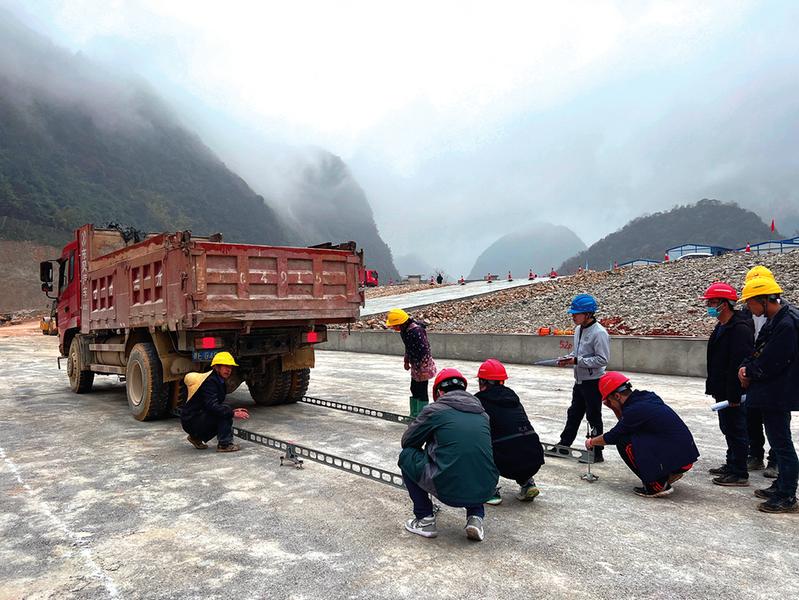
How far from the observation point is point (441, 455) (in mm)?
3760

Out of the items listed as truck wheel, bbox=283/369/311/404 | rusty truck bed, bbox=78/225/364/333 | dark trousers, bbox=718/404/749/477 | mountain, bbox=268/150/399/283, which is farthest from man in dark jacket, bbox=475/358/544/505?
mountain, bbox=268/150/399/283

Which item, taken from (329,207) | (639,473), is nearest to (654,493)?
(639,473)

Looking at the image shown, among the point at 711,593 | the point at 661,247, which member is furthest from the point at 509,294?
the point at 661,247

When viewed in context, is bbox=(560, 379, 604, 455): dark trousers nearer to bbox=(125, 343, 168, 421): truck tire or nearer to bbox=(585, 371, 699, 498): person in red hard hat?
bbox=(585, 371, 699, 498): person in red hard hat

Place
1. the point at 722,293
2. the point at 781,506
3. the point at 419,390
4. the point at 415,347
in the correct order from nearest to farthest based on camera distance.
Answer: the point at 781,506
the point at 722,293
the point at 415,347
the point at 419,390

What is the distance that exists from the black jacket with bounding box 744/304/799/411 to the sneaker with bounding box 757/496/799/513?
680 millimetres

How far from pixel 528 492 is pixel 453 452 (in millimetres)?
1184

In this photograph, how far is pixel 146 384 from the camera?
7.82 meters

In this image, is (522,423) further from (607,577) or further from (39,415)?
(39,415)

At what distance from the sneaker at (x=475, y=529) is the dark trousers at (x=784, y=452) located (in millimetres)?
2386

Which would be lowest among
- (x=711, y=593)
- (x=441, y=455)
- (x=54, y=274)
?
(x=711, y=593)

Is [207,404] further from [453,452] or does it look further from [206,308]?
[453,452]

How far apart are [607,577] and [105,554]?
3.08m

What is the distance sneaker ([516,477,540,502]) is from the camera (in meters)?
4.56
